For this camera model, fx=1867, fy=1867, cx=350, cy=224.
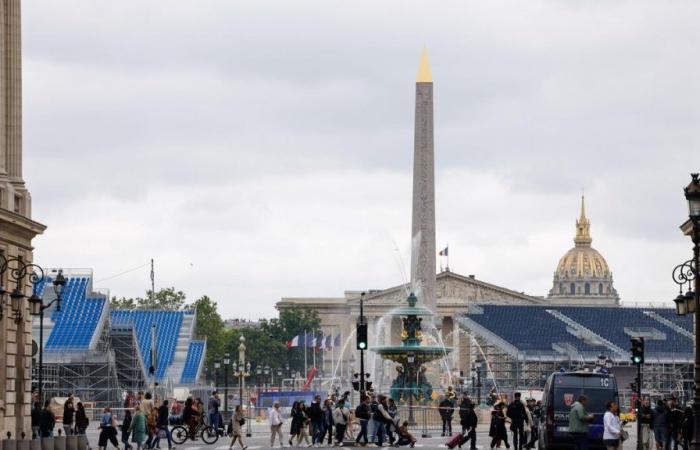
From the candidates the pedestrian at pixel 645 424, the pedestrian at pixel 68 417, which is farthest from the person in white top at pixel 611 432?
the pedestrian at pixel 68 417

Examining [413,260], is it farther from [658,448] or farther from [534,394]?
[658,448]

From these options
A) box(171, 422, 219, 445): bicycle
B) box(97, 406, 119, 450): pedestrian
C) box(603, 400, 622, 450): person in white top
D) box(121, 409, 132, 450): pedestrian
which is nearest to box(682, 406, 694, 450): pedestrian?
box(603, 400, 622, 450): person in white top

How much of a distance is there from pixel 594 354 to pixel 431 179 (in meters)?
79.0

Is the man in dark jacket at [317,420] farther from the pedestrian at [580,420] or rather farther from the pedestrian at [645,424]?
the pedestrian at [580,420]

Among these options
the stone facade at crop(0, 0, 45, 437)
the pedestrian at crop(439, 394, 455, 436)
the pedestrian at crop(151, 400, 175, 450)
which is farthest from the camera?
the pedestrian at crop(439, 394, 455, 436)

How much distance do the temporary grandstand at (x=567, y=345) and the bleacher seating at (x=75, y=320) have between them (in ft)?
166

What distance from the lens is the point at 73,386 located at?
116 metres

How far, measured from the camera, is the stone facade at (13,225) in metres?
51.5

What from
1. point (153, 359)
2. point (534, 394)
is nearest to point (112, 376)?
point (153, 359)

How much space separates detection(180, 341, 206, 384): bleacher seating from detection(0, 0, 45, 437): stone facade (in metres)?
81.6

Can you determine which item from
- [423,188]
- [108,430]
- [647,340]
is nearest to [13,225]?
[108,430]

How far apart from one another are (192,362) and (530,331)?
57574 millimetres

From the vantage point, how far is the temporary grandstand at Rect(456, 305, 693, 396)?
169m

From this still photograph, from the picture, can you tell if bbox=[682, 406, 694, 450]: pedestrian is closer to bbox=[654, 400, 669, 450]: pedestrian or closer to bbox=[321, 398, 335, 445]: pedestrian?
bbox=[654, 400, 669, 450]: pedestrian
